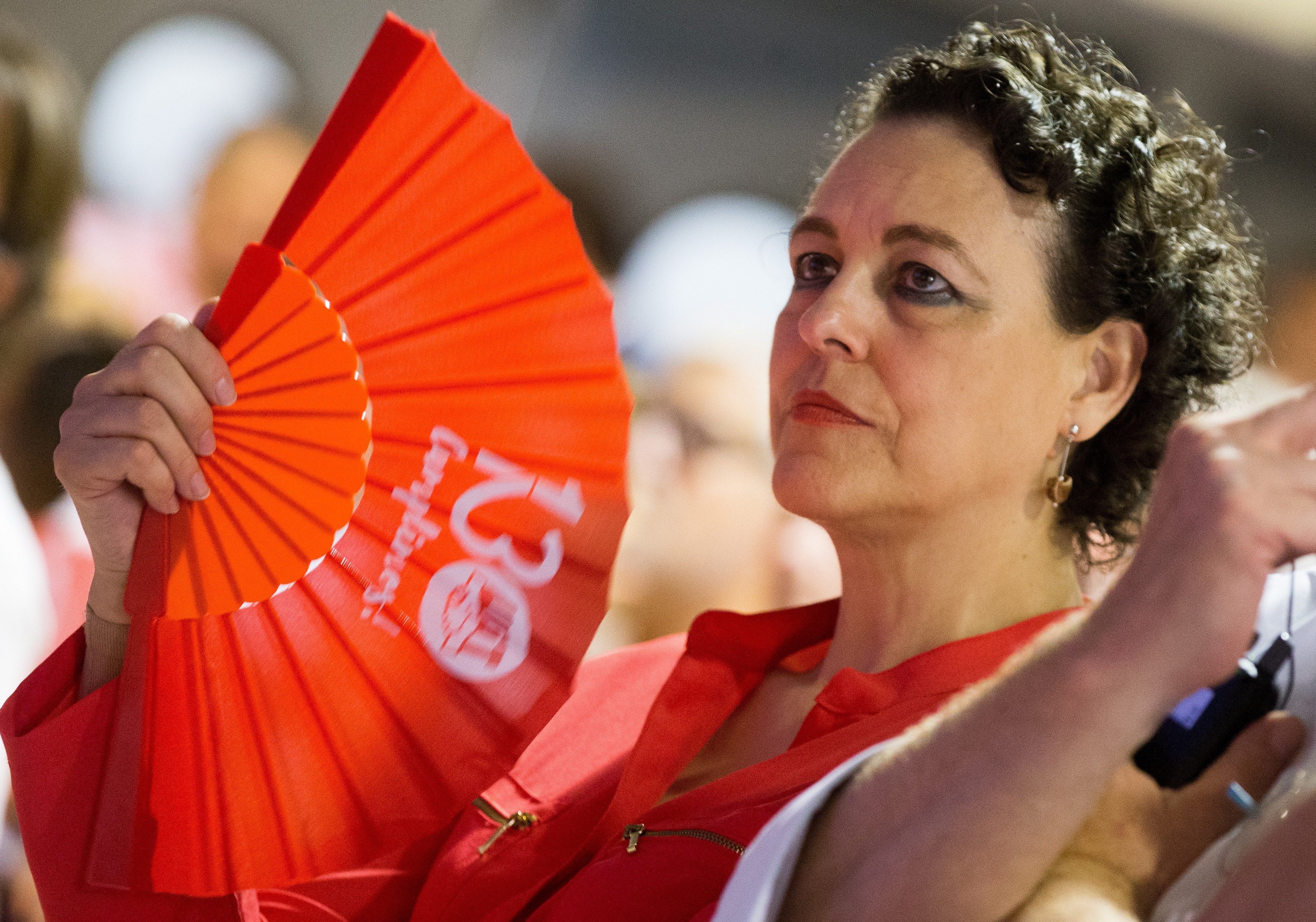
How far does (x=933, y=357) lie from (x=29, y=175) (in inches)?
61.6

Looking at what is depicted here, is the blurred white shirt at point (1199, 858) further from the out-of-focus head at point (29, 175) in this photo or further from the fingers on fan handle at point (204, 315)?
the out-of-focus head at point (29, 175)

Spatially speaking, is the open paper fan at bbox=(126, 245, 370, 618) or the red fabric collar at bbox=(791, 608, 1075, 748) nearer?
the open paper fan at bbox=(126, 245, 370, 618)

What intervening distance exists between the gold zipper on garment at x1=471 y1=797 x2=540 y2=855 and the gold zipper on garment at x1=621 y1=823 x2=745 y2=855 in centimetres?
13

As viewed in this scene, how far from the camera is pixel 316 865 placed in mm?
1147

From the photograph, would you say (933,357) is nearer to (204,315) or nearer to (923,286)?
(923,286)

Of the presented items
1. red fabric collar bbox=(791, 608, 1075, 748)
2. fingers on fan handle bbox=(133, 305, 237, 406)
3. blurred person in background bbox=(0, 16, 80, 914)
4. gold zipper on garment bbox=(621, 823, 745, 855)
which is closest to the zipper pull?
gold zipper on garment bbox=(621, 823, 745, 855)

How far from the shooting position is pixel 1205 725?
84 centimetres

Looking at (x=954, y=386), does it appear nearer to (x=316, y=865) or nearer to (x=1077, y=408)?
(x=1077, y=408)

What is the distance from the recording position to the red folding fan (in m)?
1.09

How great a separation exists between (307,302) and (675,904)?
1.97 ft

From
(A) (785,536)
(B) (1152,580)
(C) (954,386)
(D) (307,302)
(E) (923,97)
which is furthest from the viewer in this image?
(A) (785,536)

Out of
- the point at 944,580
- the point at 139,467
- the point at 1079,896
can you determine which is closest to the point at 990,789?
the point at 1079,896

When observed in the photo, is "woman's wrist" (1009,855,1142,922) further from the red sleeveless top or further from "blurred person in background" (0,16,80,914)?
"blurred person in background" (0,16,80,914)

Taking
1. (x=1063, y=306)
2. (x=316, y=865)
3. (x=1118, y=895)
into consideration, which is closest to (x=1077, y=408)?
(x=1063, y=306)
